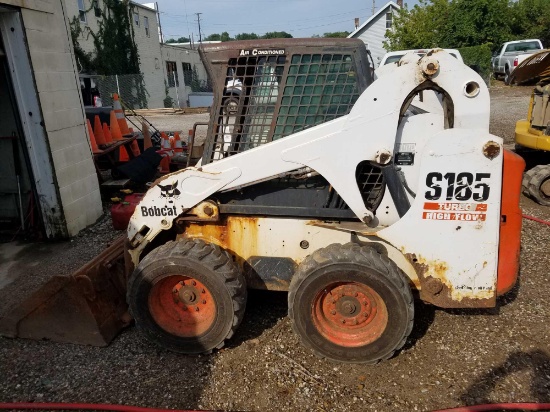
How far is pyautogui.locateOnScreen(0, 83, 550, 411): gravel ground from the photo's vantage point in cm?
314

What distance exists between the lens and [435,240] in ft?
10.6

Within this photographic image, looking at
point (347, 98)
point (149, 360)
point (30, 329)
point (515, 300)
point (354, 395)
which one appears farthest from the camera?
point (515, 300)

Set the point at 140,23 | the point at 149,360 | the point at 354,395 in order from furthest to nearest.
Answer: the point at 140,23
the point at 149,360
the point at 354,395

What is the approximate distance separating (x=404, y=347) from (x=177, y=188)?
7.11 ft

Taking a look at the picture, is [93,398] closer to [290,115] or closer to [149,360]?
[149,360]

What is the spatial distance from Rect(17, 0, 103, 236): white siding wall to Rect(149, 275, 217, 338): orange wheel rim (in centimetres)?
320

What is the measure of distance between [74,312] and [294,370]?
6.16 ft

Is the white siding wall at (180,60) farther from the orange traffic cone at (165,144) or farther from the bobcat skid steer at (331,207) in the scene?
the bobcat skid steer at (331,207)

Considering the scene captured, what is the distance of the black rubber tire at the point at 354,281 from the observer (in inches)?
125

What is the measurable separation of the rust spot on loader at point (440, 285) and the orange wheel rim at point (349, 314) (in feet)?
1.19

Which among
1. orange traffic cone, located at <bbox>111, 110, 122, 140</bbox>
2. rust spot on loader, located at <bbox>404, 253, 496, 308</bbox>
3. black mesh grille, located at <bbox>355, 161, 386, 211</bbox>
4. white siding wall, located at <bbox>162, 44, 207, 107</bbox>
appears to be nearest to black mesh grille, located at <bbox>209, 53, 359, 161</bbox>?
black mesh grille, located at <bbox>355, 161, 386, 211</bbox>

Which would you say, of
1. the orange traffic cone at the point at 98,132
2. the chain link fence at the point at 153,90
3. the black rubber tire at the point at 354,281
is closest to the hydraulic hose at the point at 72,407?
the black rubber tire at the point at 354,281

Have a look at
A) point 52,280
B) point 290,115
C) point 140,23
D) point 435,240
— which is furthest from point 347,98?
point 140,23

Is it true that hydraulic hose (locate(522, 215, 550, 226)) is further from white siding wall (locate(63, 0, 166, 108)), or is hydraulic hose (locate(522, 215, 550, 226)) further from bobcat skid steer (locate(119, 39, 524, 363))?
white siding wall (locate(63, 0, 166, 108))
